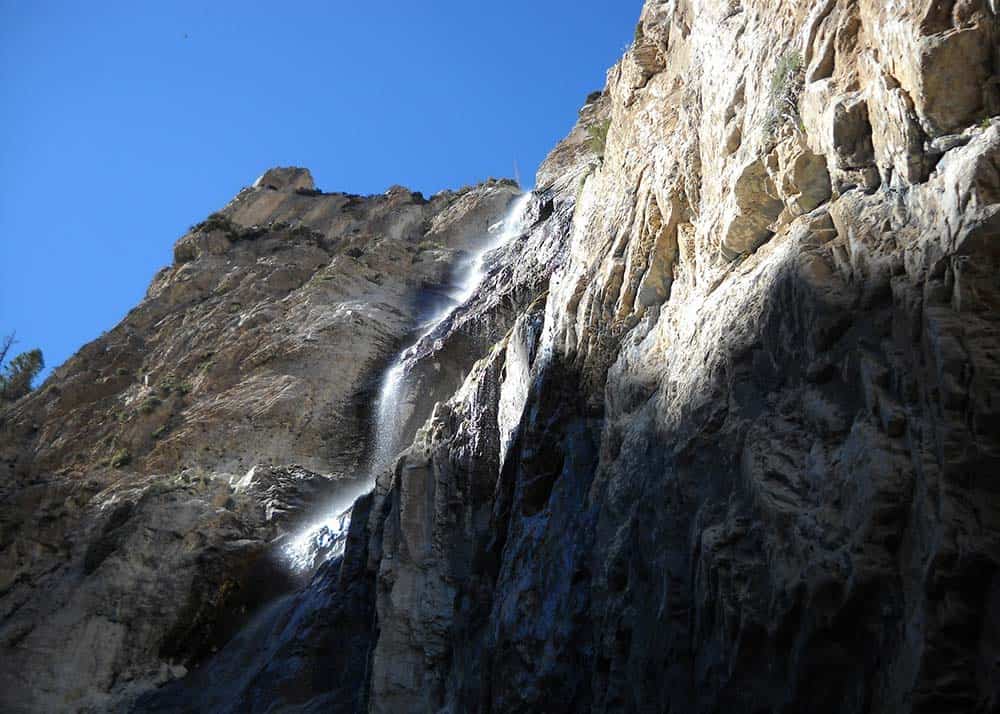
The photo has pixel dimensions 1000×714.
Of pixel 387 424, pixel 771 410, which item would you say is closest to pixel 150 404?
pixel 387 424

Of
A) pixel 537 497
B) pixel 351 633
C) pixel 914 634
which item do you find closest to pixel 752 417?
pixel 914 634

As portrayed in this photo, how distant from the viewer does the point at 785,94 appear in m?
10.3

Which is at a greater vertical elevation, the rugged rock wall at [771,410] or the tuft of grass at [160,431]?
the tuft of grass at [160,431]

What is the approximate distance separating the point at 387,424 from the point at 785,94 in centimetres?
1913

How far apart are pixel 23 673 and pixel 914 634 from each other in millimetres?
21018

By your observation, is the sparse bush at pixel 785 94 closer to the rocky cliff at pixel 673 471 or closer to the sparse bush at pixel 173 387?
the rocky cliff at pixel 673 471

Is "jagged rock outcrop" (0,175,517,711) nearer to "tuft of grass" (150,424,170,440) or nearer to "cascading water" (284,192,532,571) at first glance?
"tuft of grass" (150,424,170,440)

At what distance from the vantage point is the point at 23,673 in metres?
21.8

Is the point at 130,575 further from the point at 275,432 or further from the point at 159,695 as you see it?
the point at 275,432

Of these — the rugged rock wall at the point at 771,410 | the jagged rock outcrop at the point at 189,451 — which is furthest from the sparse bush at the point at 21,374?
the rugged rock wall at the point at 771,410

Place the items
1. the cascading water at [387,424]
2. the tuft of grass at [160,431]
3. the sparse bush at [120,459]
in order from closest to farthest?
the cascading water at [387,424], the sparse bush at [120,459], the tuft of grass at [160,431]

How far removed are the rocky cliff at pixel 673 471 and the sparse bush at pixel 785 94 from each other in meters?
0.06

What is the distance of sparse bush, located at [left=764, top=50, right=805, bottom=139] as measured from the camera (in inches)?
399

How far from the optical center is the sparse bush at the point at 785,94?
10141 mm
